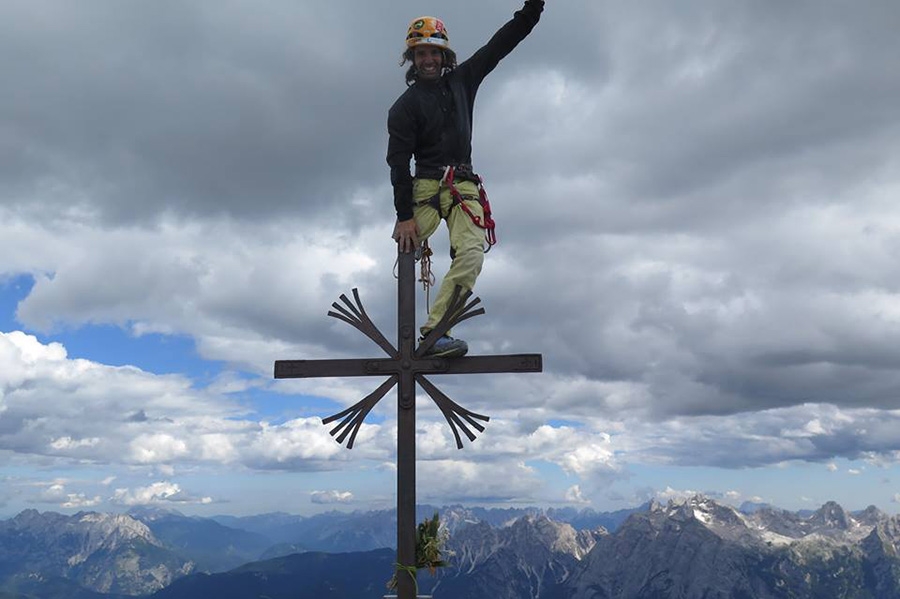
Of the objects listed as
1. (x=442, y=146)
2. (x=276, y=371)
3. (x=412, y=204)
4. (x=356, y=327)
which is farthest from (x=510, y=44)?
(x=276, y=371)

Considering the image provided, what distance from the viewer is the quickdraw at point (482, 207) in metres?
10.6

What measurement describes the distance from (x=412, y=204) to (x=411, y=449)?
3.32m

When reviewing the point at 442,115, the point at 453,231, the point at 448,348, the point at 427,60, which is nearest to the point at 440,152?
the point at 442,115

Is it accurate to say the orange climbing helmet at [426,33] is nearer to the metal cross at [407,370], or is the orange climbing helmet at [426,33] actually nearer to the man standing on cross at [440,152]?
the man standing on cross at [440,152]

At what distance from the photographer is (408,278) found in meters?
10.6

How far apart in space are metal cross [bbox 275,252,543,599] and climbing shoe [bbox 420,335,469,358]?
0.06 m

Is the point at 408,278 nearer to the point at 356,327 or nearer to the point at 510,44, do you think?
the point at 356,327

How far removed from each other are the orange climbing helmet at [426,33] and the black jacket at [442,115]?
54 centimetres

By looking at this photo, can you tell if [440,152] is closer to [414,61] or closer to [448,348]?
[414,61]

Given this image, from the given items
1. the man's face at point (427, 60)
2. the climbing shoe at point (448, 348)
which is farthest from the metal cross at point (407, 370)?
the man's face at point (427, 60)

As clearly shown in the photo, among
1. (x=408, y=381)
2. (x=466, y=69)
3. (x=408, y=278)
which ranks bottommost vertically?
(x=408, y=381)

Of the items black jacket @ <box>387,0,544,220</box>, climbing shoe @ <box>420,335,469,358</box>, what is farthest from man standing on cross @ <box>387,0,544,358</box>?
climbing shoe @ <box>420,335,469,358</box>

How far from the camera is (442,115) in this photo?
10.7 m

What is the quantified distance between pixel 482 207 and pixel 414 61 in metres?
2.25
